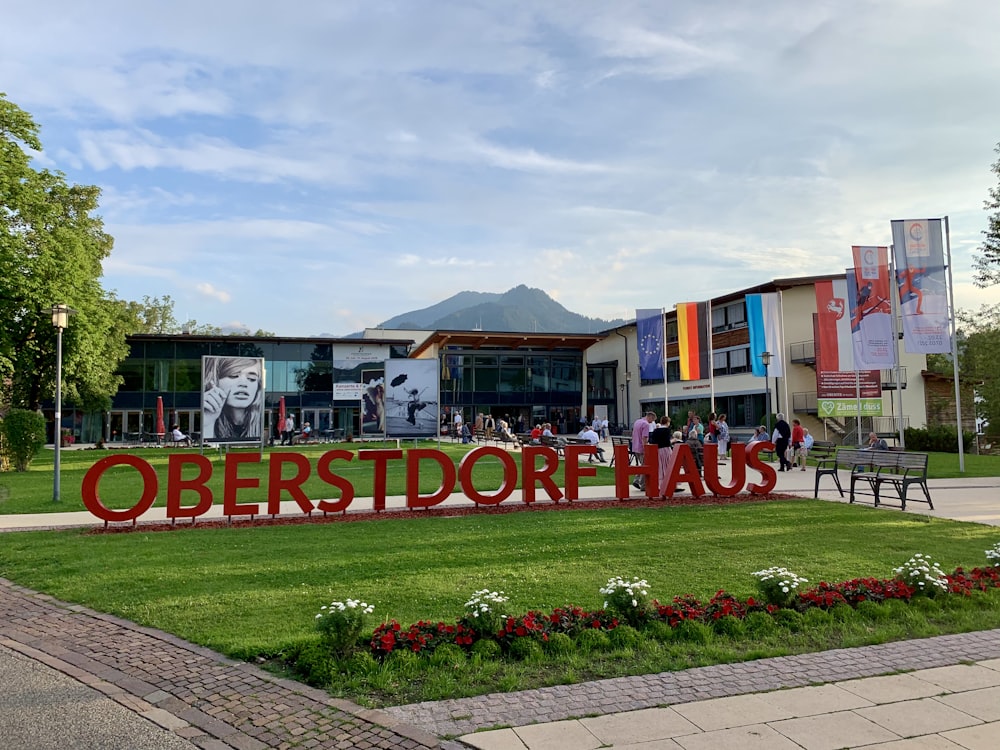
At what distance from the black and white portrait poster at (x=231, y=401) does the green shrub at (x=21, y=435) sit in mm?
4981

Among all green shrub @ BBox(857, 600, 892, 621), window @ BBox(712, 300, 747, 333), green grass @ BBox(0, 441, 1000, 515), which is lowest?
green shrub @ BBox(857, 600, 892, 621)

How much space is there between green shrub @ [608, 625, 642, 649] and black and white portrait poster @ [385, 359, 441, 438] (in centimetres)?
2177

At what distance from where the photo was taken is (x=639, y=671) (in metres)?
4.91

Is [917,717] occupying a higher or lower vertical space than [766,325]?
lower

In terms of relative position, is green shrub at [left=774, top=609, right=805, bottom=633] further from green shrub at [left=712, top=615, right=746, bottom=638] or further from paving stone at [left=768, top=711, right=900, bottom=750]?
paving stone at [left=768, top=711, right=900, bottom=750]

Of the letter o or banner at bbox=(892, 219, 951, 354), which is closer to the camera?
the letter o

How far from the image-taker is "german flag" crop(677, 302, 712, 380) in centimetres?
3419

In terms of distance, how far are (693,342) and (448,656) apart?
102 feet

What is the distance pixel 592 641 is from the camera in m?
5.38

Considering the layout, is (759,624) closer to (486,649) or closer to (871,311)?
(486,649)

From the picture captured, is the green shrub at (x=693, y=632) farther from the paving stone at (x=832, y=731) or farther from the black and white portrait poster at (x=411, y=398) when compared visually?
the black and white portrait poster at (x=411, y=398)

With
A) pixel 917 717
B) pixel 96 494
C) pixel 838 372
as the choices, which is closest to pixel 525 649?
pixel 917 717

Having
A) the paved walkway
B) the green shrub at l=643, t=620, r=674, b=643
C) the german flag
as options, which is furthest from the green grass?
the german flag

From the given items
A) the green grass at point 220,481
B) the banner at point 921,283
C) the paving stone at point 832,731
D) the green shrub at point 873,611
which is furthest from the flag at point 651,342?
the paving stone at point 832,731
